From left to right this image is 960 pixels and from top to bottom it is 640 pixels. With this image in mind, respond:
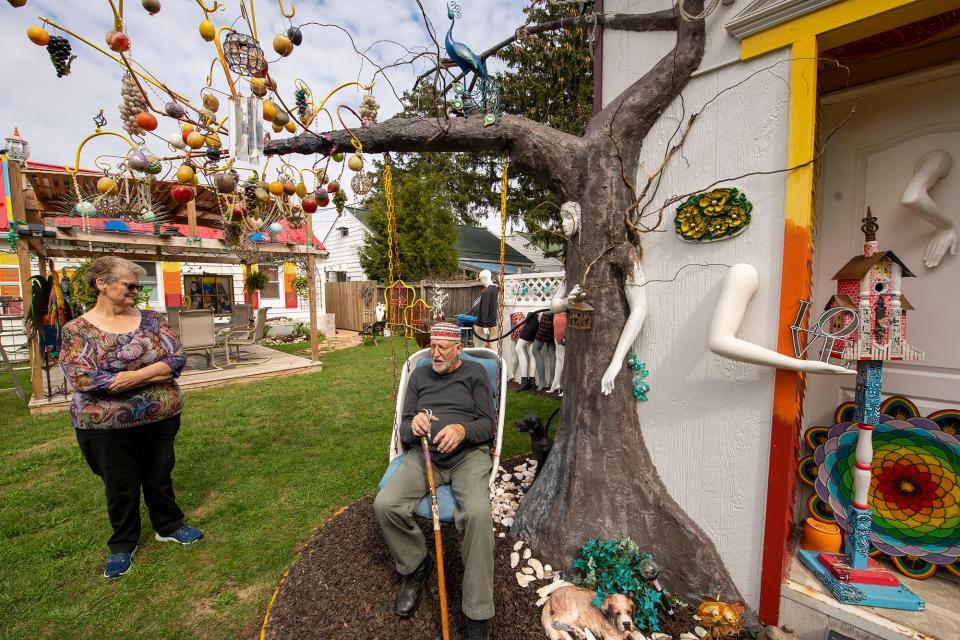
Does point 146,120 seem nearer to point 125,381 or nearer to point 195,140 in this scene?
point 195,140

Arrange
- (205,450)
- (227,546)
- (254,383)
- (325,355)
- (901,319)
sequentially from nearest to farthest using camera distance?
(901,319), (227,546), (205,450), (254,383), (325,355)

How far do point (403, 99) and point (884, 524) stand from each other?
3.29 m

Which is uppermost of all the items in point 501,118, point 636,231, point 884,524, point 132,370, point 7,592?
point 501,118

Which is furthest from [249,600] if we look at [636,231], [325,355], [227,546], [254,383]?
[325,355]

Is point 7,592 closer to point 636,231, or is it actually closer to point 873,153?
point 636,231

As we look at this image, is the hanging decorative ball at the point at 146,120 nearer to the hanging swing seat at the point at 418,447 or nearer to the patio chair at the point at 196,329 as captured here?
the hanging swing seat at the point at 418,447

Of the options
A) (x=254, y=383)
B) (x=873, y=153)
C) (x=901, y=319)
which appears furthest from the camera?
(x=254, y=383)

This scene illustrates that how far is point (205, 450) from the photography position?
4004 millimetres

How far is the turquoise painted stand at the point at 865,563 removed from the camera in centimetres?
164

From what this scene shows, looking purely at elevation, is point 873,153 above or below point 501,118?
below

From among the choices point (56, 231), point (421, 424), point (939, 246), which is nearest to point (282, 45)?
point (421, 424)

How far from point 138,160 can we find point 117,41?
0.64 metres

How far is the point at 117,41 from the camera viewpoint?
1.54 meters

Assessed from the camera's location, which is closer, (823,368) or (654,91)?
(823,368)
